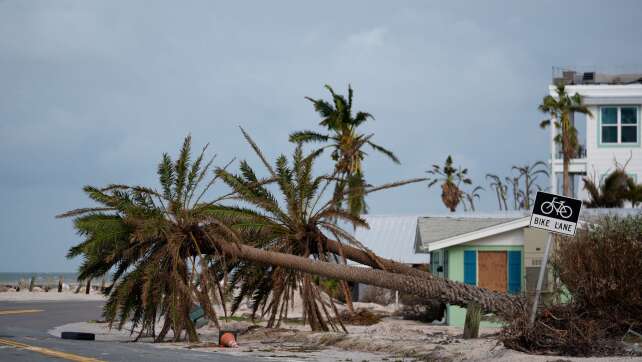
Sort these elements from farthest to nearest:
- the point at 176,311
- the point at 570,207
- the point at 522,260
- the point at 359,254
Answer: the point at 522,260 → the point at 359,254 → the point at 176,311 → the point at 570,207

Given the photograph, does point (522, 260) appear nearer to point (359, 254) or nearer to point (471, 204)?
point (359, 254)

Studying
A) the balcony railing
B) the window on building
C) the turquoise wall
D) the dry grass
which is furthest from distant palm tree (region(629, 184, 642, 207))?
the dry grass

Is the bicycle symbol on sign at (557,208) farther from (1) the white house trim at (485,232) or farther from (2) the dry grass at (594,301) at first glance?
(1) the white house trim at (485,232)

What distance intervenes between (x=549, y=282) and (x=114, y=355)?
13.6 meters

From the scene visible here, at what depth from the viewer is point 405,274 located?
2145 centimetres

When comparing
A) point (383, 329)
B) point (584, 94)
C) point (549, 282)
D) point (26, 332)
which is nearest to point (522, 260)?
point (549, 282)

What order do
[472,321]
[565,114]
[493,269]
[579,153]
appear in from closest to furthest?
[472,321] → [493,269] → [565,114] → [579,153]

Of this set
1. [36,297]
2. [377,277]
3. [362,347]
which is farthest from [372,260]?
Answer: [36,297]

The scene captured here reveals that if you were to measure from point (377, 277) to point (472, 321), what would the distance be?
2.42m

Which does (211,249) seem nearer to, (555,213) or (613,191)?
Result: (555,213)

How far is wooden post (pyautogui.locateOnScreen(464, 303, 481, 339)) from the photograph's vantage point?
19875 millimetres

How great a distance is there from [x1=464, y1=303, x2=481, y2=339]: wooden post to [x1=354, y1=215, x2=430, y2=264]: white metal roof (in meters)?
19.7

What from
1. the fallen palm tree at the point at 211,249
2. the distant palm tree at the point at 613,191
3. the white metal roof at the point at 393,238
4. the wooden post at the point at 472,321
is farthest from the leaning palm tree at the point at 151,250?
the distant palm tree at the point at 613,191

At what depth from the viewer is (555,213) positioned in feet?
49.7
